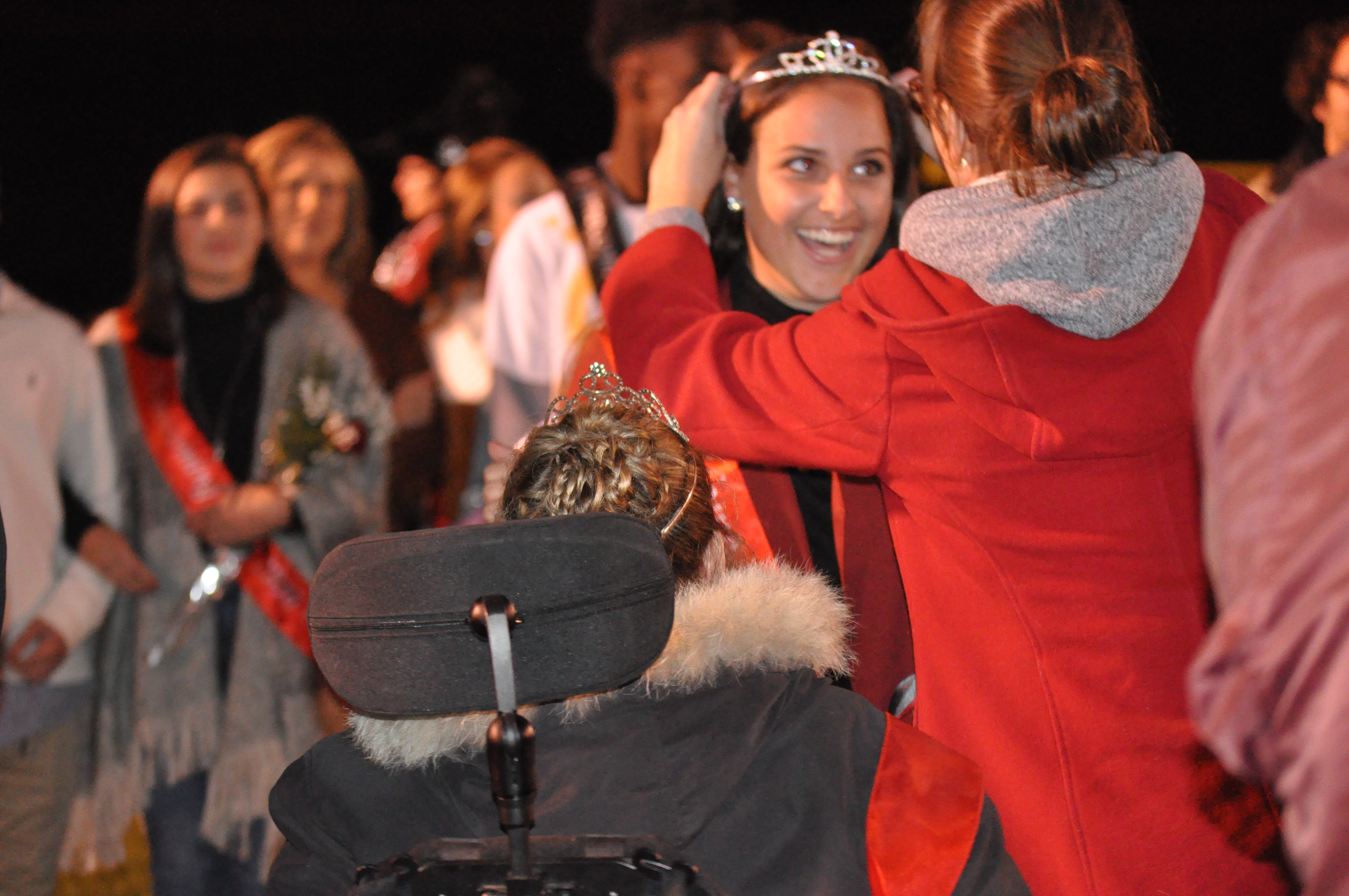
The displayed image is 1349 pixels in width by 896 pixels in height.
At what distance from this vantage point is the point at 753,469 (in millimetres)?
1903

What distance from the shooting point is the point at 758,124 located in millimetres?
2133

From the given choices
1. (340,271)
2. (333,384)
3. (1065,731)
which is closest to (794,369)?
(1065,731)

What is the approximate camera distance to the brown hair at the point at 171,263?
3.13 m

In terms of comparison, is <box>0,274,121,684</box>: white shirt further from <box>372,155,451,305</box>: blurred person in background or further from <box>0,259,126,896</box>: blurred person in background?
<box>372,155,451,305</box>: blurred person in background

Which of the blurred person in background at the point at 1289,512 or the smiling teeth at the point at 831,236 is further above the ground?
the blurred person in background at the point at 1289,512

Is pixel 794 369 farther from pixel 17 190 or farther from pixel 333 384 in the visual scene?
pixel 17 190

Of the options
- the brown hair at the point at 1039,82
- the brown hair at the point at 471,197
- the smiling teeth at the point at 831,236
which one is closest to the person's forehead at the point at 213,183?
the brown hair at the point at 471,197

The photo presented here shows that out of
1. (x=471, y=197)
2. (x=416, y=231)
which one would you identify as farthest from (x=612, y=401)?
(x=416, y=231)

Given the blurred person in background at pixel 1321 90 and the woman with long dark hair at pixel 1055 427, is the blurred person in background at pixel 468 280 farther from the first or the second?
the woman with long dark hair at pixel 1055 427

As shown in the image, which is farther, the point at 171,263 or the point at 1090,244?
the point at 171,263

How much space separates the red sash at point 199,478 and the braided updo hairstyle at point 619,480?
75.5 inches

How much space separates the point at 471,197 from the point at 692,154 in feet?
8.26

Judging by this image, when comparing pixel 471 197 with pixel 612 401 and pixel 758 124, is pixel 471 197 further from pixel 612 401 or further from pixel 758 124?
pixel 612 401

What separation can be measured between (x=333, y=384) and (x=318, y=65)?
330cm
